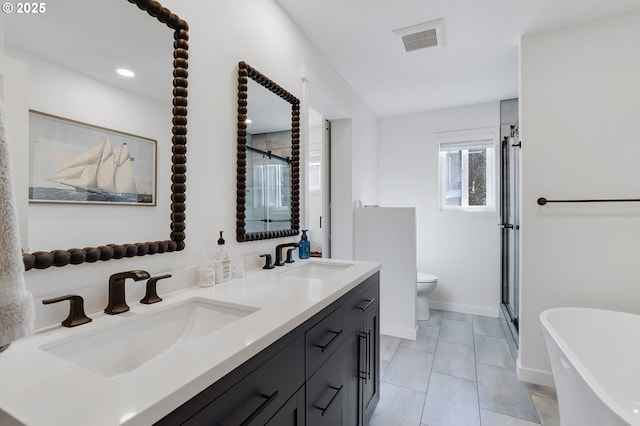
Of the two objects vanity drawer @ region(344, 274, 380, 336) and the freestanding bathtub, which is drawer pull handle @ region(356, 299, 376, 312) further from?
the freestanding bathtub

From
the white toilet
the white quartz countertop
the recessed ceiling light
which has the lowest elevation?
the white toilet

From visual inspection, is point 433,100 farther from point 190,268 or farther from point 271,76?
point 190,268

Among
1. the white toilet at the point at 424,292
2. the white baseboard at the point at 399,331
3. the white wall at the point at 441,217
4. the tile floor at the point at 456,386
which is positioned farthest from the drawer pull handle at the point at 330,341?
the white wall at the point at 441,217

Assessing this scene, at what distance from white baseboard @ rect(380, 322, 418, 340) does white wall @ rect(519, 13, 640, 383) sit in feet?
2.85

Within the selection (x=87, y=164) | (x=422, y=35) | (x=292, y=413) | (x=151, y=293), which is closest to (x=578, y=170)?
(x=422, y=35)

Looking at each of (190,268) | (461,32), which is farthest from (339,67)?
(190,268)

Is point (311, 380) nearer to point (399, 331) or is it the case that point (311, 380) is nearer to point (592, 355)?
point (592, 355)

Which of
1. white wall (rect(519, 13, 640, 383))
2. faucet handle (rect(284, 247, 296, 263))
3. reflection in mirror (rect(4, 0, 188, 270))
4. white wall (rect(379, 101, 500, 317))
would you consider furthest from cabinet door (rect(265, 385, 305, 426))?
white wall (rect(379, 101, 500, 317))

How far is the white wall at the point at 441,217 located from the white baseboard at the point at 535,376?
1386 mm

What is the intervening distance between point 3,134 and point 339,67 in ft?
8.19

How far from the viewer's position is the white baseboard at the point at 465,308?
344 centimetres

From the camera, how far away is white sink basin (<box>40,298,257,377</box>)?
75 cm

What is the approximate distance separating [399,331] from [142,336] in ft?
8.13

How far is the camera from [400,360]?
244cm
